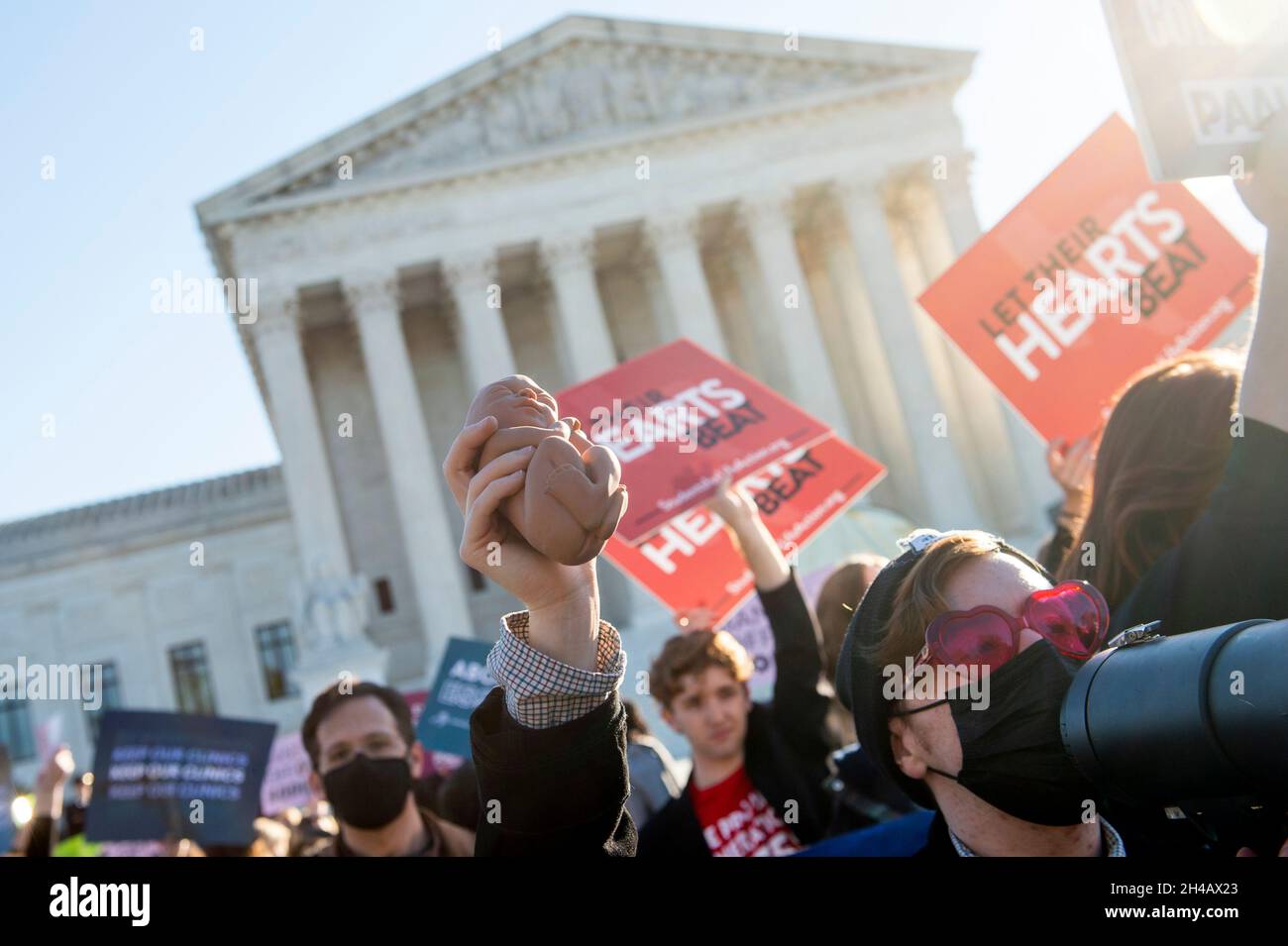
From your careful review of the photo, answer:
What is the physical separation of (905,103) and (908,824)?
44.6 m

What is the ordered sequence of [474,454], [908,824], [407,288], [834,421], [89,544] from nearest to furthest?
[474,454] < [908,824] < [834,421] < [407,288] < [89,544]

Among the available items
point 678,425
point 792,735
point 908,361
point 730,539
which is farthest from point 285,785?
point 908,361

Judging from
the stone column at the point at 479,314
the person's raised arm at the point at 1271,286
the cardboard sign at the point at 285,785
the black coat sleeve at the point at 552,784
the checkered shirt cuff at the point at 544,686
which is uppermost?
the stone column at the point at 479,314

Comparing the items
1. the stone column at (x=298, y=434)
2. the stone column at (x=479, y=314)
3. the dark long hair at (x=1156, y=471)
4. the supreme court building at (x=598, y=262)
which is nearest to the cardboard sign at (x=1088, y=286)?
the dark long hair at (x=1156, y=471)

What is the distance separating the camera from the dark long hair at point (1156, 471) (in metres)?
3.73

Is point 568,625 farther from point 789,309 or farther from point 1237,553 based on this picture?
point 789,309

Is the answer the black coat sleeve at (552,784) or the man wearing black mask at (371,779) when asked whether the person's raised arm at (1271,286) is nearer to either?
the black coat sleeve at (552,784)

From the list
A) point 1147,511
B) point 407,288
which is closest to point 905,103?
point 407,288

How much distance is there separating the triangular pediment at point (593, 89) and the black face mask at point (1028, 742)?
43.3 metres

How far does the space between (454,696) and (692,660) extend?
6.78 m

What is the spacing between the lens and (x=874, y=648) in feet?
9.79

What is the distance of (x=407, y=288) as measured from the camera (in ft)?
153
